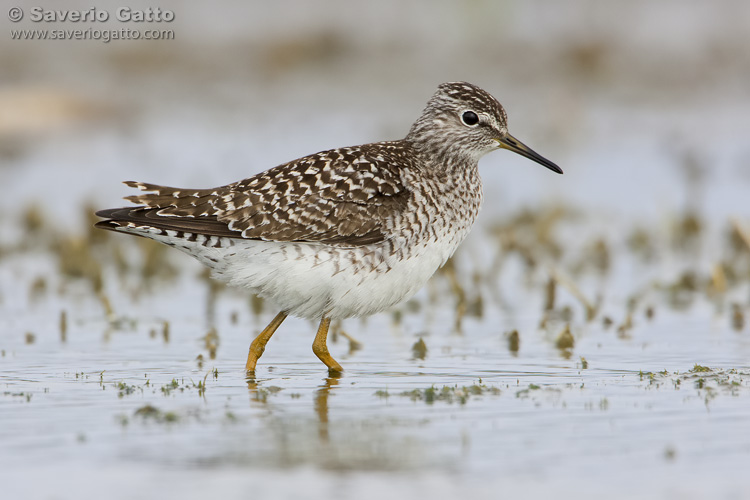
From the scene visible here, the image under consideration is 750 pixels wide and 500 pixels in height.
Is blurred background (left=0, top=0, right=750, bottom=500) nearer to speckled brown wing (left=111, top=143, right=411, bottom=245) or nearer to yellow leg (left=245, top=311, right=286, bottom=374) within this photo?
yellow leg (left=245, top=311, right=286, bottom=374)

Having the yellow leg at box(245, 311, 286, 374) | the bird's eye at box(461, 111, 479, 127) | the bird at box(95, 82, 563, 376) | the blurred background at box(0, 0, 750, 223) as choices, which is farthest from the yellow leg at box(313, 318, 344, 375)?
the blurred background at box(0, 0, 750, 223)

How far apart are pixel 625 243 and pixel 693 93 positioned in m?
9.20

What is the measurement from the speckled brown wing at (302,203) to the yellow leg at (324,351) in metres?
0.73

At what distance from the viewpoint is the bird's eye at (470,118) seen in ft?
31.8

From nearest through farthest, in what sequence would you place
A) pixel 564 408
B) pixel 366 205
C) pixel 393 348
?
pixel 564 408 < pixel 366 205 < pixel 393 348

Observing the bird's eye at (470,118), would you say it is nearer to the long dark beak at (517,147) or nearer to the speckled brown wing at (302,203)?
the long dark beak at (517,147)

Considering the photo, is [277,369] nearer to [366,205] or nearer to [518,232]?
[366,205]

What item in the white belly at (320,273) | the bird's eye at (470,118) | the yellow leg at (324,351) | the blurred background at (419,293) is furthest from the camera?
the bird's eye at (470,118)

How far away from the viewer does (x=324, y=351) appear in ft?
28.8

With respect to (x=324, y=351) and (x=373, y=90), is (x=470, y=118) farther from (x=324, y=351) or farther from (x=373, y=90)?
(x=373, y=90)

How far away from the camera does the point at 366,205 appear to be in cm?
866

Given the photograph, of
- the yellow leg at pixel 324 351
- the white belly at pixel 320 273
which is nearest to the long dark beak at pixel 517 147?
the white belly at pixel 320 273

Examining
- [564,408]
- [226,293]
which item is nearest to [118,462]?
[564,408]

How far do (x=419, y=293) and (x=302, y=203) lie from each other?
138 inches
